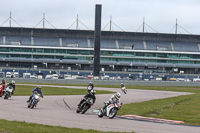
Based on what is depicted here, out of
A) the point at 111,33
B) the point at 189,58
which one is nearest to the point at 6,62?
the point at 111,33

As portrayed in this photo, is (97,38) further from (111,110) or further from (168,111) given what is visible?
(111,110)

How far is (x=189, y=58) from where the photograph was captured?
136m

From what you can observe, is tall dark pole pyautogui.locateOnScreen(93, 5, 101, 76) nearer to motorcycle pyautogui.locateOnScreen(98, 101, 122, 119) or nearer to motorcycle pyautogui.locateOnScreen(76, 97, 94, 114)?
motorcycle pyautogui.locateOnScreen(76, 97, 94, 114)

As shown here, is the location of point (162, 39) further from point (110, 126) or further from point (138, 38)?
point (110, 126)

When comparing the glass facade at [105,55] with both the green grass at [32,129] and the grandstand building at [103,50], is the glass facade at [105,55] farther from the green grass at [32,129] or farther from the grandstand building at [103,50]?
the green grass at [32,129]

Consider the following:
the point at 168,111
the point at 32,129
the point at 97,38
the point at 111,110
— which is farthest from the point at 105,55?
the point at 32,129

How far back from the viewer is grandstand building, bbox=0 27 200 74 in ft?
428

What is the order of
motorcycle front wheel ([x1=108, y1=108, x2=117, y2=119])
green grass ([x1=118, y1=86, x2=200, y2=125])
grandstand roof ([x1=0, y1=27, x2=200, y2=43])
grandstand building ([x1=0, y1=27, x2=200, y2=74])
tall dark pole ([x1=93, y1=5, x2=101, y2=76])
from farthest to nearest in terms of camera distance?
grandstand roof ([x1=0, y1=27, x2=200, y2=43]) → grandstand building ([x1=0, y1=27, x2=200, y2=74]) → tall dark pole ([x1=93, y1=5, x2=101, y2=76]) → green grass ([x1=118, y1=86, x2=200, y2=125]) → motorcycle front wheel ([x1=108, y1=108, x2=117, y2=119])

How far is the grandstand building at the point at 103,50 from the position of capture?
428ft

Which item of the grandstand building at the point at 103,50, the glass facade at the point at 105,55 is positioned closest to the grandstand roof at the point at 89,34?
the grandstand building at the point at 103,50

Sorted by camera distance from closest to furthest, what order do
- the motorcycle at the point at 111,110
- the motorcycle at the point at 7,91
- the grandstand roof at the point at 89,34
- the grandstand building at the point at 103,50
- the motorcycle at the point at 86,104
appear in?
the motorcycle at the point at 111,110 < the motorcycle at the point at 86,104 < the motorcycle at the point at 7,91 < the grandstand building at the point at 103,50 < the grandstand roof at the point at 89,34

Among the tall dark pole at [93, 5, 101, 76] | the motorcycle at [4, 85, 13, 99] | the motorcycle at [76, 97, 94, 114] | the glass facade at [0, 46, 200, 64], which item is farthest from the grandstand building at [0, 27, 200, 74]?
the motorcycle at [76, 97, 94, 114]

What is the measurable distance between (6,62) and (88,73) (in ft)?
91.5

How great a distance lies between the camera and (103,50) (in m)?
132
